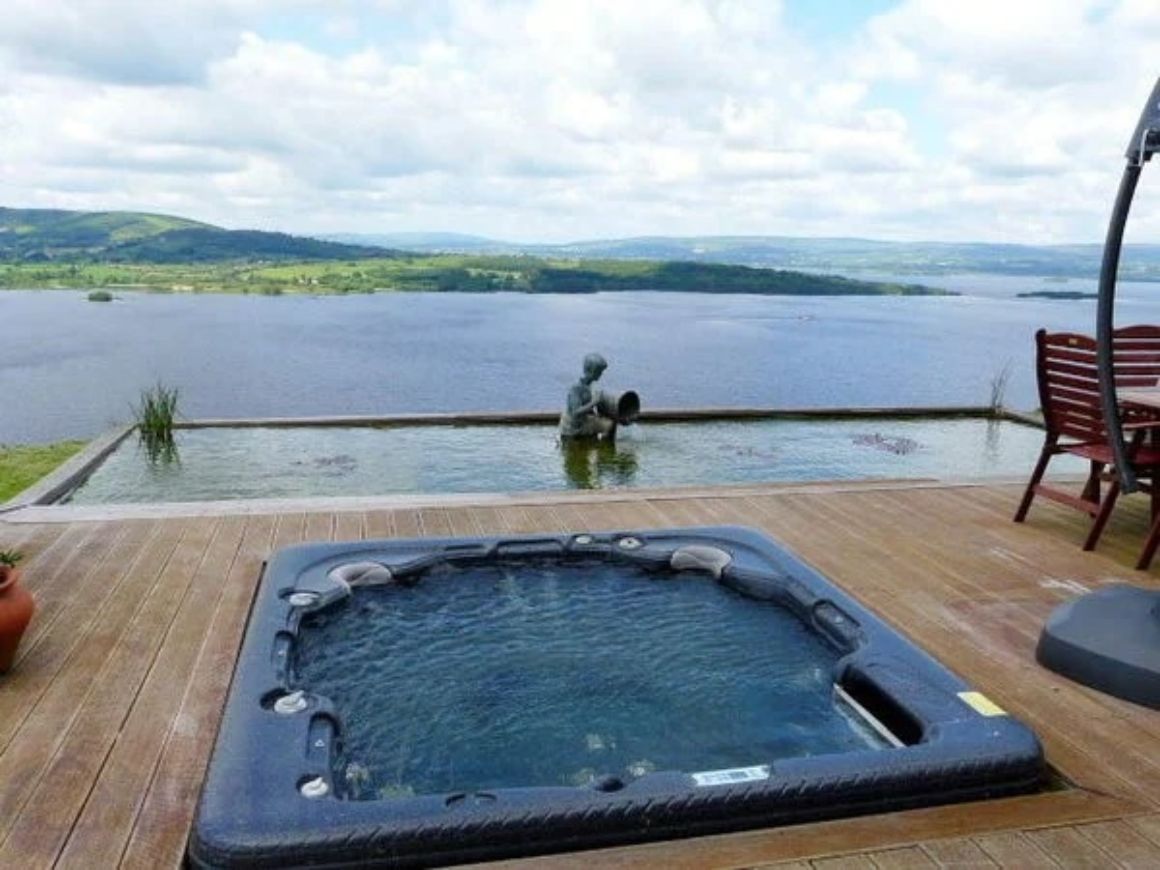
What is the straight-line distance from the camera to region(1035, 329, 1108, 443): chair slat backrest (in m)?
4.49

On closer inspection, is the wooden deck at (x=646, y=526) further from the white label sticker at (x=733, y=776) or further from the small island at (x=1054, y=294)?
the small island at (x=1054, y=294)

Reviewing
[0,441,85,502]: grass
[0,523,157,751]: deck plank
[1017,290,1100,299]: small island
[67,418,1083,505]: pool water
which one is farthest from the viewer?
[1017,290,1100,299]: small island

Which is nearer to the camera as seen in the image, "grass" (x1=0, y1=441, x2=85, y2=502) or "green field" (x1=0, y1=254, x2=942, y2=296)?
"grass" (x1=0, y1=441, x2=85, y2=502)

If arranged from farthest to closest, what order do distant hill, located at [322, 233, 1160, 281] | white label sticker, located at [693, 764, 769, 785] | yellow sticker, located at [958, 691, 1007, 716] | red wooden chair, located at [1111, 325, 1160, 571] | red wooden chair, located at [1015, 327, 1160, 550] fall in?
distant hill, located at [322, 233, 1160, 281], red wooden chair, located at [1111, 325, 1160, 571], red wooden chair, located at [1015, 327, 1160, 550], yellow sticker, located at [958, 691, 1007, 716], white label sticker, located at [693, 764, 769, 785]

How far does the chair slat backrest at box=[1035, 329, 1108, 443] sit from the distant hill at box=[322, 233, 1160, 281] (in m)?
81.7

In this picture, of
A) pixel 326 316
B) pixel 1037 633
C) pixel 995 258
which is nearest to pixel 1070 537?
pixel 1037 633

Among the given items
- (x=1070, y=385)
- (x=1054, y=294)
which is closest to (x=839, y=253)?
(x=1054, y=294)

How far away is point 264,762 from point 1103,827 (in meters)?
2.03

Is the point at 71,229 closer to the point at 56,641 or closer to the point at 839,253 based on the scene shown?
the point at 56,641

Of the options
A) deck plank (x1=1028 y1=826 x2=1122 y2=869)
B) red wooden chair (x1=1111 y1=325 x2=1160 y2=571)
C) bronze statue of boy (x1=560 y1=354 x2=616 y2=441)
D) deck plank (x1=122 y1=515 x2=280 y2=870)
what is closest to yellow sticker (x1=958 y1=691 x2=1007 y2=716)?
deck plank (x1=1028 y1=826 x2=1122 y2=869)

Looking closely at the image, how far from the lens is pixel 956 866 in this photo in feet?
6.77

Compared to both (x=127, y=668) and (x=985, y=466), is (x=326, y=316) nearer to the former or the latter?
(x=985, y=466)

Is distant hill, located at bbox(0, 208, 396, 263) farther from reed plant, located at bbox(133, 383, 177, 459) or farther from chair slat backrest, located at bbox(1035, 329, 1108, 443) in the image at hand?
chair slat backrest, located at bbox(1035, 329, 1108, 443)

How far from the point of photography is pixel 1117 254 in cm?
310
